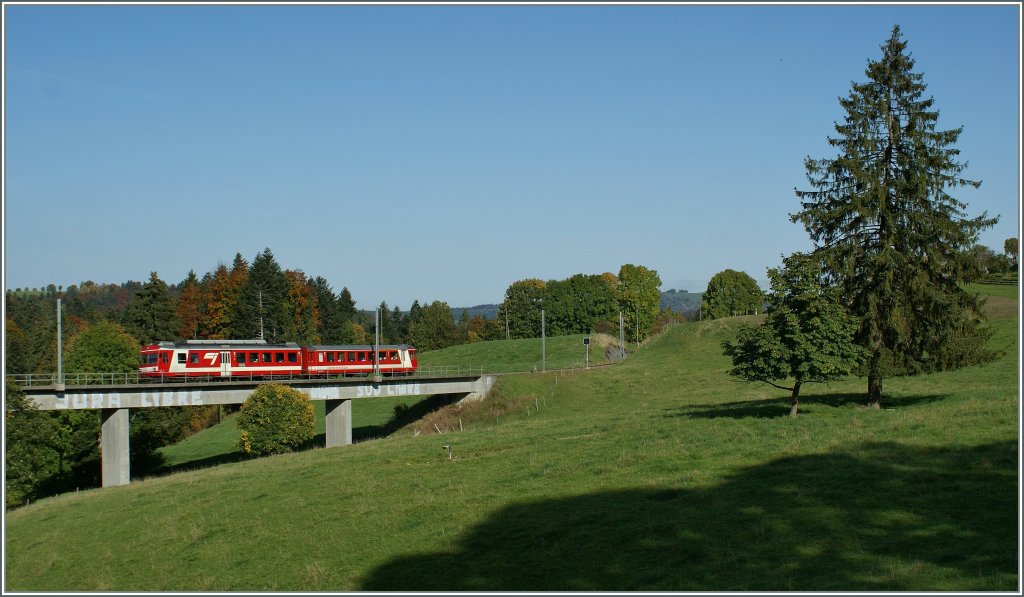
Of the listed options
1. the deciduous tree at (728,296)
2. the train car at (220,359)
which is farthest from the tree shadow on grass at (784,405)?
the deciduous tree at (728,296)

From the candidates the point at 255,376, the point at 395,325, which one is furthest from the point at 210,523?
the point at 395,325

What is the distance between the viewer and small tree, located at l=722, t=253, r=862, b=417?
3556 cm

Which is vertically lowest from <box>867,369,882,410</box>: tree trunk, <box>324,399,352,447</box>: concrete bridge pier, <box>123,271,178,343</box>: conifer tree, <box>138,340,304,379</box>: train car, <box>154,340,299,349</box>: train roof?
<box>324,399,352,447</box>: concrete bridge pier

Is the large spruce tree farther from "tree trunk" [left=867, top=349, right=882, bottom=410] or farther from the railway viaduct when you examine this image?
the railway viaduct

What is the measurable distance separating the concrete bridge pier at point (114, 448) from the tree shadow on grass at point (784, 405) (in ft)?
109

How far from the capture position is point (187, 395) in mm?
56469

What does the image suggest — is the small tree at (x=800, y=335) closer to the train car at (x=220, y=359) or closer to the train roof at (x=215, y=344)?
the train car at (x=220, y=359)

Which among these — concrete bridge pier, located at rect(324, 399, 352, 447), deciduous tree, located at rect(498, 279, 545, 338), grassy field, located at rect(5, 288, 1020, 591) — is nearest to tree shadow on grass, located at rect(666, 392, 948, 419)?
grassy field, located at rect(5, 288, 1020, 591)

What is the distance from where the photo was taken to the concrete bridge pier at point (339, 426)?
61875 millimetres

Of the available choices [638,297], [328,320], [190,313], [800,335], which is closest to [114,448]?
[800,335]

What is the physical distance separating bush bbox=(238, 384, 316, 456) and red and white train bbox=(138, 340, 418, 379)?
727cm

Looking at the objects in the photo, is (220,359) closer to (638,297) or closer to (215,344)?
(215,344)

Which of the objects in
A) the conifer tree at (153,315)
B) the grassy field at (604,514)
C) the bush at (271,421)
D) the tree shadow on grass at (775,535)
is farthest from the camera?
the conifer tree at (153,315)

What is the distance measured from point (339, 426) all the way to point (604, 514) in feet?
134
